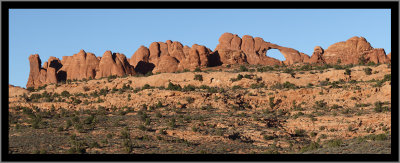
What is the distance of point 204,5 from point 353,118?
911 inches

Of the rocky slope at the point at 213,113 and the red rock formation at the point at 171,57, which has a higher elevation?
the red rock formation at the point at 171,57

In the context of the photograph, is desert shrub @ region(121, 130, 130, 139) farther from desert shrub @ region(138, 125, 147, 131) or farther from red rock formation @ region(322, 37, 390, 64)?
red rock formation @ region(322, 37, 390, 64)

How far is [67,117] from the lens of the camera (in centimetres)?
4834

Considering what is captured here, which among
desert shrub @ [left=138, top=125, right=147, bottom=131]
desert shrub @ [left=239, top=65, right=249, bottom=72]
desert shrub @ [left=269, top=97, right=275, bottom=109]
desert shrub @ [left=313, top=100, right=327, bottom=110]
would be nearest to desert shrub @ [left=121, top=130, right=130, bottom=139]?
desert shrub @ [left=138, top=125, right=147, bottom=131]

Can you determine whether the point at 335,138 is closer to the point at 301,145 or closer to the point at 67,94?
the point at 301,145

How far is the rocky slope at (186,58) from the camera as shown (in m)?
71.2

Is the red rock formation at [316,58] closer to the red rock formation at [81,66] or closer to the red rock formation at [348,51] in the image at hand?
the red rock formation at [348,51]

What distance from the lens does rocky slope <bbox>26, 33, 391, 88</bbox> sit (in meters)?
71.2

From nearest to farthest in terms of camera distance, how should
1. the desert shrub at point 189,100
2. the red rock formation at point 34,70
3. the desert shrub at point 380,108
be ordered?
the desert shrub at point 380,108 → the desert shrub at point 189,100 → the red rock formation at point 34,70

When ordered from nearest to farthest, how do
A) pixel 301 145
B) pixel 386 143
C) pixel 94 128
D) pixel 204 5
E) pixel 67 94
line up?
pixel 204 5 < pixel 386 143 < pixel 301 145 < pixel 94 128 < pixel 67 94

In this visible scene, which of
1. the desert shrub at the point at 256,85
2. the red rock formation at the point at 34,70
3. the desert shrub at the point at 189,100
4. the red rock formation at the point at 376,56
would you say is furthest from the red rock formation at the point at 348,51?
the red rock formation at the point at 34,70

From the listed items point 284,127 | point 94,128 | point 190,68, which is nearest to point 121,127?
point 94,128

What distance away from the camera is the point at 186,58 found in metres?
72.4

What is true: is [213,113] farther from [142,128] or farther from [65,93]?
[65,93]
